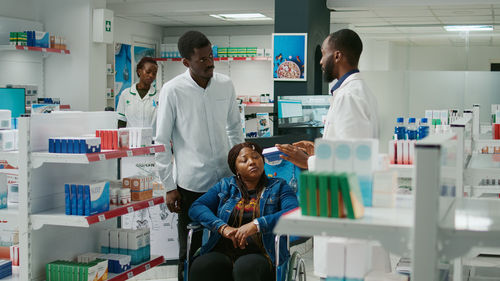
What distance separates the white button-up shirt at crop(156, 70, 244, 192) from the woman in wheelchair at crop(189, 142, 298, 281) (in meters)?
0.12

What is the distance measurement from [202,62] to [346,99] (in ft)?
4.18

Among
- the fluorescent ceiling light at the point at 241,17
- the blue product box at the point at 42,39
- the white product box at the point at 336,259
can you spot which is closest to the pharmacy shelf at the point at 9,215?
the white product box at the point at 336,259

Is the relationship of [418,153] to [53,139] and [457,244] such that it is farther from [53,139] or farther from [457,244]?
[53,139]

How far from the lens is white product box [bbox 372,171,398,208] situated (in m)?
1.95

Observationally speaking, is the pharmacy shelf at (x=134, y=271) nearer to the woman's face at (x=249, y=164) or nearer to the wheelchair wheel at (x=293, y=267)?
the woman's face at (x=249, y=164)

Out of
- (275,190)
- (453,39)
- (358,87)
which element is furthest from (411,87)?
(358,87)

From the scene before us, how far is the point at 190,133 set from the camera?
3820 millimetres

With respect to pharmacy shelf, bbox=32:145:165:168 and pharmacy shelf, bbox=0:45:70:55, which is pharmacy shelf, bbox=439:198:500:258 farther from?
pharmacy shelf, bbox=0:45:70:55

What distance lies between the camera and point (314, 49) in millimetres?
8352

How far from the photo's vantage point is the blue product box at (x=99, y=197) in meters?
3.43

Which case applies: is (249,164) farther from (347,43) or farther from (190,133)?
(347,43)

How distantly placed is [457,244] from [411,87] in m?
9.51

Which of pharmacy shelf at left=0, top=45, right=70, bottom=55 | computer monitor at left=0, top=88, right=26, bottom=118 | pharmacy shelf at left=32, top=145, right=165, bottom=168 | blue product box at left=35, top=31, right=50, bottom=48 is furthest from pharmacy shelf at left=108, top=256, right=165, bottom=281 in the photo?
blue product box at left=35, top=31, right=50, bottom=48

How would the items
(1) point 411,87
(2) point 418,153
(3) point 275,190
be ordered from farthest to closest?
(1) point 411,87
(3) point 275,190
(2) point 418,153
